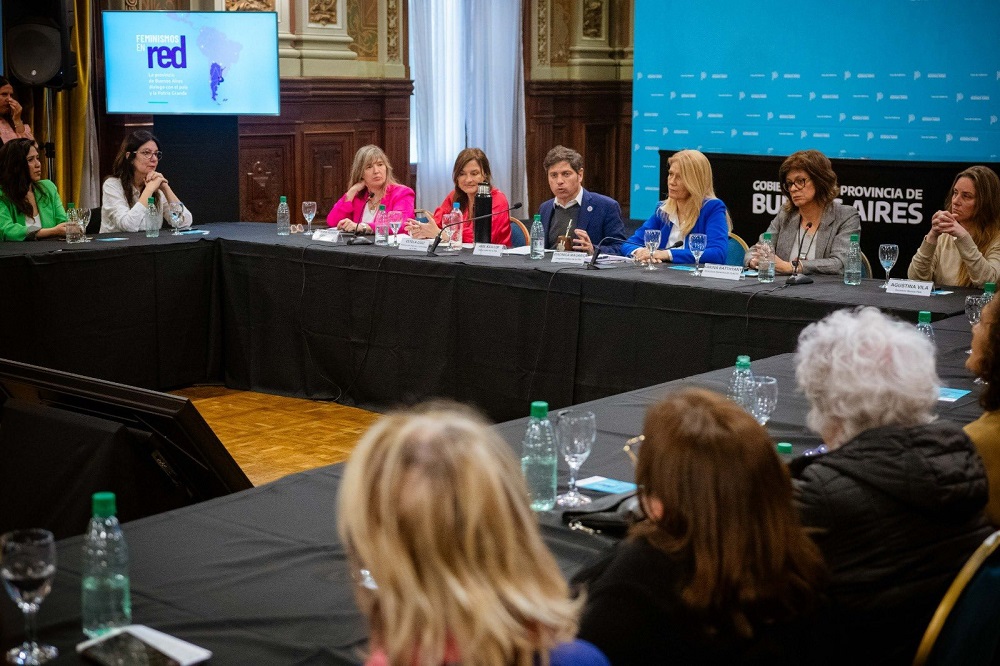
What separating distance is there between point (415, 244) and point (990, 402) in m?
3.43

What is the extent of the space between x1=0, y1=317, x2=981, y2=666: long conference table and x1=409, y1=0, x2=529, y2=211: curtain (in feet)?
23.6

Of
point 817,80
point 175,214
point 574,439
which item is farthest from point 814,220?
point 817,80

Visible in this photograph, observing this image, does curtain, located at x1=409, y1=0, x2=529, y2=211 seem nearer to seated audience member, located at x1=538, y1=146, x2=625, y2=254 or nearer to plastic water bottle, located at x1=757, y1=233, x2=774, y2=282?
seated audience member, located at x1=538, y1=146, x2=625, y2=254

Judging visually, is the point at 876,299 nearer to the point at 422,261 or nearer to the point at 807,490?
the point at 422,261

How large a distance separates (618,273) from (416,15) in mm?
5185

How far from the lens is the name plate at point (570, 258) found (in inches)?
188

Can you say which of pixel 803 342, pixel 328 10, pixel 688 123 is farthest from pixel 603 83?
pixel 803 342

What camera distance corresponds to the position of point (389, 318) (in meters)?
5.09

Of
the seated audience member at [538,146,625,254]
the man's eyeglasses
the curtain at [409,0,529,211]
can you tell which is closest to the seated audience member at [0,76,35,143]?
the seated audience member at [538,146,625,254]

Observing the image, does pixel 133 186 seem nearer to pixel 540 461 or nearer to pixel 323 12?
pixel 323 12

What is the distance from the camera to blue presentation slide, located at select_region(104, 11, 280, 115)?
6.46 meters

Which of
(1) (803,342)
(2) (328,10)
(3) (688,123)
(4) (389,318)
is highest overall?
(2) (328,10)

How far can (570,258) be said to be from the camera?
15.9 ft

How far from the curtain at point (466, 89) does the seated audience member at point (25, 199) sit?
404 cm
